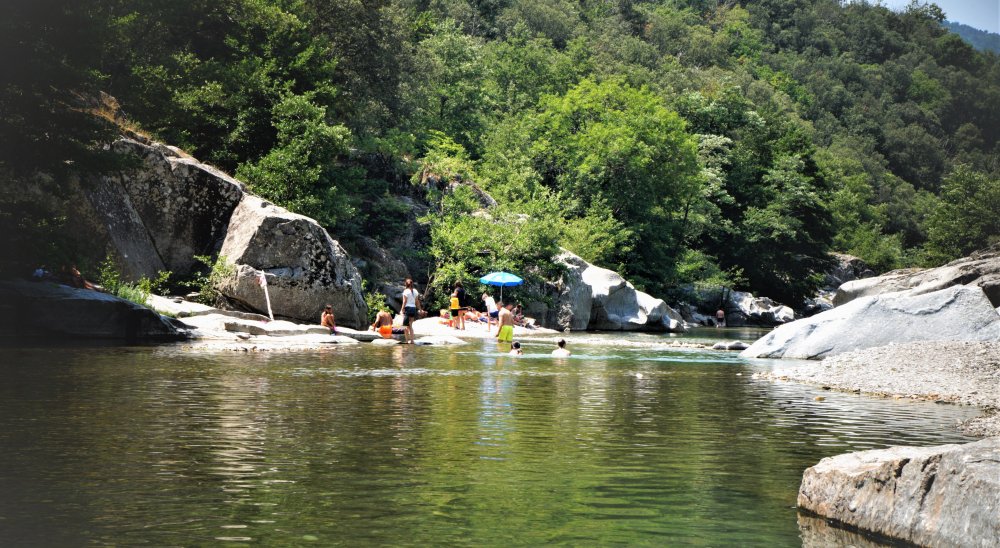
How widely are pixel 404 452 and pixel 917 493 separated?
5595mm

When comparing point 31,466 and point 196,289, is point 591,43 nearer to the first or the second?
point 196,289

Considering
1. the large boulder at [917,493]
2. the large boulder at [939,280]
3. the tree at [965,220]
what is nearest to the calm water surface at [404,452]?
the large boulder at [917,493]

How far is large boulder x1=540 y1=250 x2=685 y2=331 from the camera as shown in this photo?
4856cm

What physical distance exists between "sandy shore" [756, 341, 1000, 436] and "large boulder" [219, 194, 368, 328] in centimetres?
1668

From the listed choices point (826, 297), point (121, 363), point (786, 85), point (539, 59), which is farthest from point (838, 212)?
point (121, 363)

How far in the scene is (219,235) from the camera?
115 ft

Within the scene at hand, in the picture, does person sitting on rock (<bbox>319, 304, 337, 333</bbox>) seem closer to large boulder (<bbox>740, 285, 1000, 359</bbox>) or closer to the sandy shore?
the sandy shore

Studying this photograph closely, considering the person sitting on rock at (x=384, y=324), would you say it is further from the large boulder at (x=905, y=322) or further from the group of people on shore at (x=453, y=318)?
the large boulder at (x=905, y=322)

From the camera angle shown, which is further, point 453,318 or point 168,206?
point 453,318

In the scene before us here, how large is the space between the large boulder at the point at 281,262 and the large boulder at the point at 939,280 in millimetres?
20077

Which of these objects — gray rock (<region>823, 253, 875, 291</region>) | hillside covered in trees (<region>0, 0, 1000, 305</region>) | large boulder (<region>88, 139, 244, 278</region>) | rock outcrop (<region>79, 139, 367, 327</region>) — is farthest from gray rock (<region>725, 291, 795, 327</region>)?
large boulder (<region>88, 139, 244, 278</region>)

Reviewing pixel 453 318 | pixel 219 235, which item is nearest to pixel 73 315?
pixel 219 235

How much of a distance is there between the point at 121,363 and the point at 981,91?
160 metres

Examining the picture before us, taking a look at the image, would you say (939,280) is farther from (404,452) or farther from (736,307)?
(736,307)
